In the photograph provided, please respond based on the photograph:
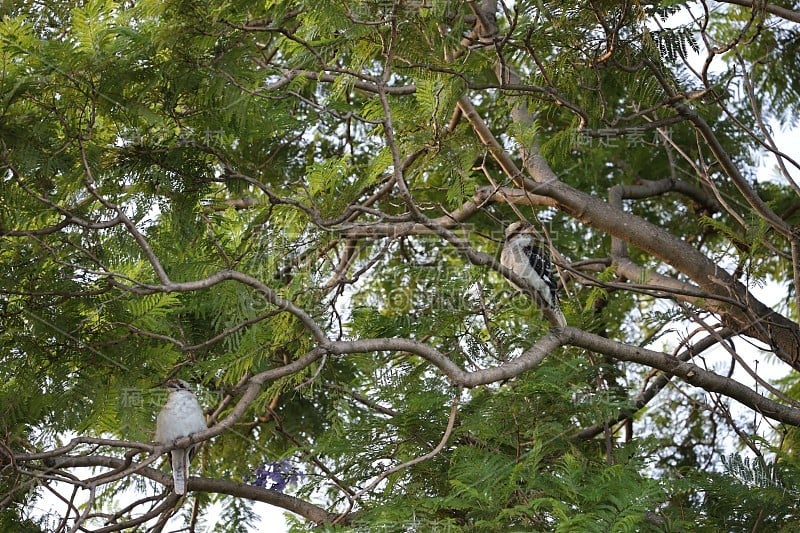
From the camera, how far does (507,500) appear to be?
371 centimetres

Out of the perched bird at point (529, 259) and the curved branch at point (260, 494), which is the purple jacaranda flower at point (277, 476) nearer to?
the curved branch at point (260, 494)

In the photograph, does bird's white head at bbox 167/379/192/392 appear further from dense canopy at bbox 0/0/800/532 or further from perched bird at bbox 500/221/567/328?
perched bird at bbox 500/221/567/328

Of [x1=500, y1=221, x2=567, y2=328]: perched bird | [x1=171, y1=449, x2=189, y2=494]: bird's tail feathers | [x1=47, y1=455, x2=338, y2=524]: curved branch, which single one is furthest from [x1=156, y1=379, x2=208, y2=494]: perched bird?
[x1=500, y1=221, x2=567, y2=328]: perched bird

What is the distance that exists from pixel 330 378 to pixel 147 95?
7.29 feet

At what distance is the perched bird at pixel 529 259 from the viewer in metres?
A: 5.38

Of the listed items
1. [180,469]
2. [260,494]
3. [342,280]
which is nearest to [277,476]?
[260,494]

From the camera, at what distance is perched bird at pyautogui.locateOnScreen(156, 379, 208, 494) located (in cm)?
449

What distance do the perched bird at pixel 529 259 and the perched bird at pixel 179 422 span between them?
188 centimetres

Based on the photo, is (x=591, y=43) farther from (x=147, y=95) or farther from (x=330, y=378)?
(x=330, y=378)

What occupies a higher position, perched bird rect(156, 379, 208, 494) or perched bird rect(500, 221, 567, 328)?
perched bird rect(500, 221, 567, 328)

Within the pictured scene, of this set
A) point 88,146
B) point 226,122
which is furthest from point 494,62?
point 88,146

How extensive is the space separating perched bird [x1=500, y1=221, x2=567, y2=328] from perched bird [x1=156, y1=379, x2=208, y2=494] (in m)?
1.88

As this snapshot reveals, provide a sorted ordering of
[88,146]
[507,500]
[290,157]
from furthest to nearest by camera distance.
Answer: [290,157] → [88,146] → [507,500]

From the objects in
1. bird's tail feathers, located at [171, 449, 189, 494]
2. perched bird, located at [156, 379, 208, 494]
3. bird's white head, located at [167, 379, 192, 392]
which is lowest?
bird's tail feathers, located at [171, 449, 189, 494]
